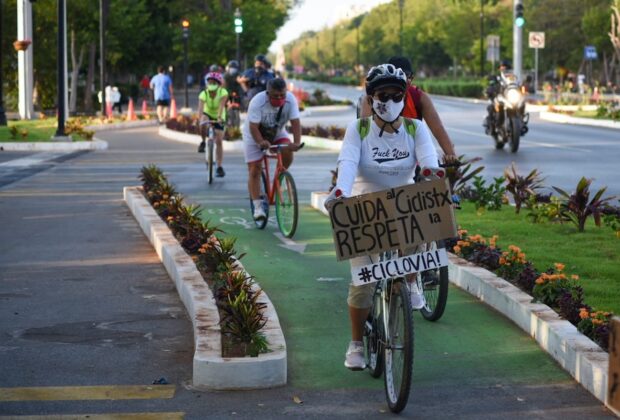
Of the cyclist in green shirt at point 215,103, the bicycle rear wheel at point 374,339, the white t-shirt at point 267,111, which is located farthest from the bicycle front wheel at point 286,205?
the cyclist in green shirt at point 215,103

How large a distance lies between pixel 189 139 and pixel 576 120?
46.3ft

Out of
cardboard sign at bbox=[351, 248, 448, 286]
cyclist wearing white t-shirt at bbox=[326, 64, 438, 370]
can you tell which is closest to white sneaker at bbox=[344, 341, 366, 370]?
cyclist wearing white t-shirt at bbox=[326, 64, 438, 370]

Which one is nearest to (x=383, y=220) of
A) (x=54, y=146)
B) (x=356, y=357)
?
(x=356, y=357)

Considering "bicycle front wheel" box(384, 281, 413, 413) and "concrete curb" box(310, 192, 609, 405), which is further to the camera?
"concrete curb" box(310, 192, 609, 405)

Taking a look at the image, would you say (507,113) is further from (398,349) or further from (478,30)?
(478,30)

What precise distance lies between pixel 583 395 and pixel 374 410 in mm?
1122

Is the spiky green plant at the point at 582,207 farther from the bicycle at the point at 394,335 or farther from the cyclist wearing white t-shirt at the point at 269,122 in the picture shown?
the bicycle at the point at 394,335

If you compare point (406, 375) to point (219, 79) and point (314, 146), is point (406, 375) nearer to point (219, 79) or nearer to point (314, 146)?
point (219, 79)

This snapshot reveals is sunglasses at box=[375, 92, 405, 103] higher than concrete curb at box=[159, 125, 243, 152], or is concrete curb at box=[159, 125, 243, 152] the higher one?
sunglasses at box=[375, 92, 405, 103]

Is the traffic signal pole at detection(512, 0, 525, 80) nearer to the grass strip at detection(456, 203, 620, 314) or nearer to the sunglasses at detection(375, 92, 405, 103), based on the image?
the grass strip at detection(456, 203, 620, 314)

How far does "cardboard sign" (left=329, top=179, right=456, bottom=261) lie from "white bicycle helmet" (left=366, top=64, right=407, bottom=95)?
0.63 meters

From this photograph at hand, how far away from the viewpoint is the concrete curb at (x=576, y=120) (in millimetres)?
39781

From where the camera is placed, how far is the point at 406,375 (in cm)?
659

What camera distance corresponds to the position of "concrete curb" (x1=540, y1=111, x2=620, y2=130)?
3978 centimetres
